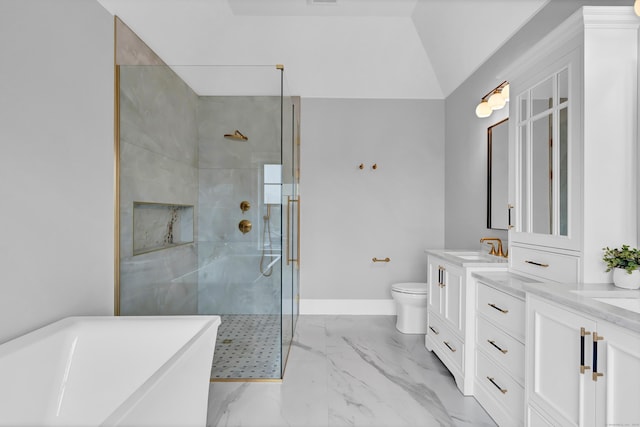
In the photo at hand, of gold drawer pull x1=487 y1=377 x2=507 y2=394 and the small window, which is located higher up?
the small window

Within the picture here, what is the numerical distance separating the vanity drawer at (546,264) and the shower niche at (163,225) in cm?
230

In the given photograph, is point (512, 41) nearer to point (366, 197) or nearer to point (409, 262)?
point (366, 197)

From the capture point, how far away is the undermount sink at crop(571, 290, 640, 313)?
1382 mm

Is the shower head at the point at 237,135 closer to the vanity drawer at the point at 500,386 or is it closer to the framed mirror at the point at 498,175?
the framed mirror at the point at 498,175

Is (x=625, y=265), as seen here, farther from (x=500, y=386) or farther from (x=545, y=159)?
(x=500, y=386)

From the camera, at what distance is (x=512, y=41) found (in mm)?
2646

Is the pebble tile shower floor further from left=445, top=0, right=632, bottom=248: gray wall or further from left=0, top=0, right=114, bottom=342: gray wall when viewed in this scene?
left=445, top=0, right=632, bottom=248: gray wall


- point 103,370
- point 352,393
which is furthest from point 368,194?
point 103,370

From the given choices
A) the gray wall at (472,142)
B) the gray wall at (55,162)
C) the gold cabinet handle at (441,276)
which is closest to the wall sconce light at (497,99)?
the gray wall at (472,142)

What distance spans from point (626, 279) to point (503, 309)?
0.56 meters

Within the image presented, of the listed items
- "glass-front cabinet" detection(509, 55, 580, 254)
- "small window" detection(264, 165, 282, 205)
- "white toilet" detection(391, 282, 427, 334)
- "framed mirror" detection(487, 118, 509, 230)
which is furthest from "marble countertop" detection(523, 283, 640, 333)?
"white toilet" detection(391, 282, 427, 334)

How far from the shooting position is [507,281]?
1.92 meters

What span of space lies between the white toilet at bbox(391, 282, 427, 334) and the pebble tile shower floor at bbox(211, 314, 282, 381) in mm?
1406

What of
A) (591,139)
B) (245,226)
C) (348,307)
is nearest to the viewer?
(591,139)
